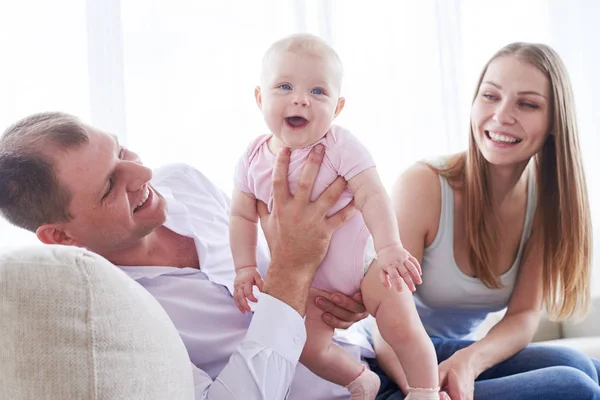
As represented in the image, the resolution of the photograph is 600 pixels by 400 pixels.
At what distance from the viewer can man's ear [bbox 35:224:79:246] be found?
148cm

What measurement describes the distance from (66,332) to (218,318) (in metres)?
0.69

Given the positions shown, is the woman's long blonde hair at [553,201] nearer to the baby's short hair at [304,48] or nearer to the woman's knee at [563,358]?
the woman's knee at [563,358]

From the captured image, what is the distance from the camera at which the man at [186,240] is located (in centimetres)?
140

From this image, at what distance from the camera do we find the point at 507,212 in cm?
217

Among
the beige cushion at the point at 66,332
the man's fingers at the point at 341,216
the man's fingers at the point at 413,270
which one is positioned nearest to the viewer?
the beige cushion at the point at 66,332

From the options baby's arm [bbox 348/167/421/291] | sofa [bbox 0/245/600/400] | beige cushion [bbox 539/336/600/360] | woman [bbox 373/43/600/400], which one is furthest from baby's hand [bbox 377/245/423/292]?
beige cushion [bbox 539/336/600/360]

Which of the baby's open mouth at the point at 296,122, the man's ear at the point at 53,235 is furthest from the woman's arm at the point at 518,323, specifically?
the man's ear at the point at 53,235

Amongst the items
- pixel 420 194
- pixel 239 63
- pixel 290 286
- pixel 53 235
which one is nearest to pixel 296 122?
pixel 290 286

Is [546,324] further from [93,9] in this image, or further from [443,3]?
[93,9]

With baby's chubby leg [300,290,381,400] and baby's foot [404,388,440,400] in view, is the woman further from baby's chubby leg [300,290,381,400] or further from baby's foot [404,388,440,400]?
baby's foot [404,388,440,400]

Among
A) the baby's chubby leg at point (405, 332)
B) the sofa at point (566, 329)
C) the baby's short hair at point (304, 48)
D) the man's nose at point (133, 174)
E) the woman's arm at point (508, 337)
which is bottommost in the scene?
the sofa at point (566, 329)

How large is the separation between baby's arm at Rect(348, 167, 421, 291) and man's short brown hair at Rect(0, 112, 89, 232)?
22.8 inches

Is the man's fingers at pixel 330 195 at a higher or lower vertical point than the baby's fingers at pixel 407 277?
higher

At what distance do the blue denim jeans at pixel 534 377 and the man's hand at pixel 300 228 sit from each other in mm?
441
